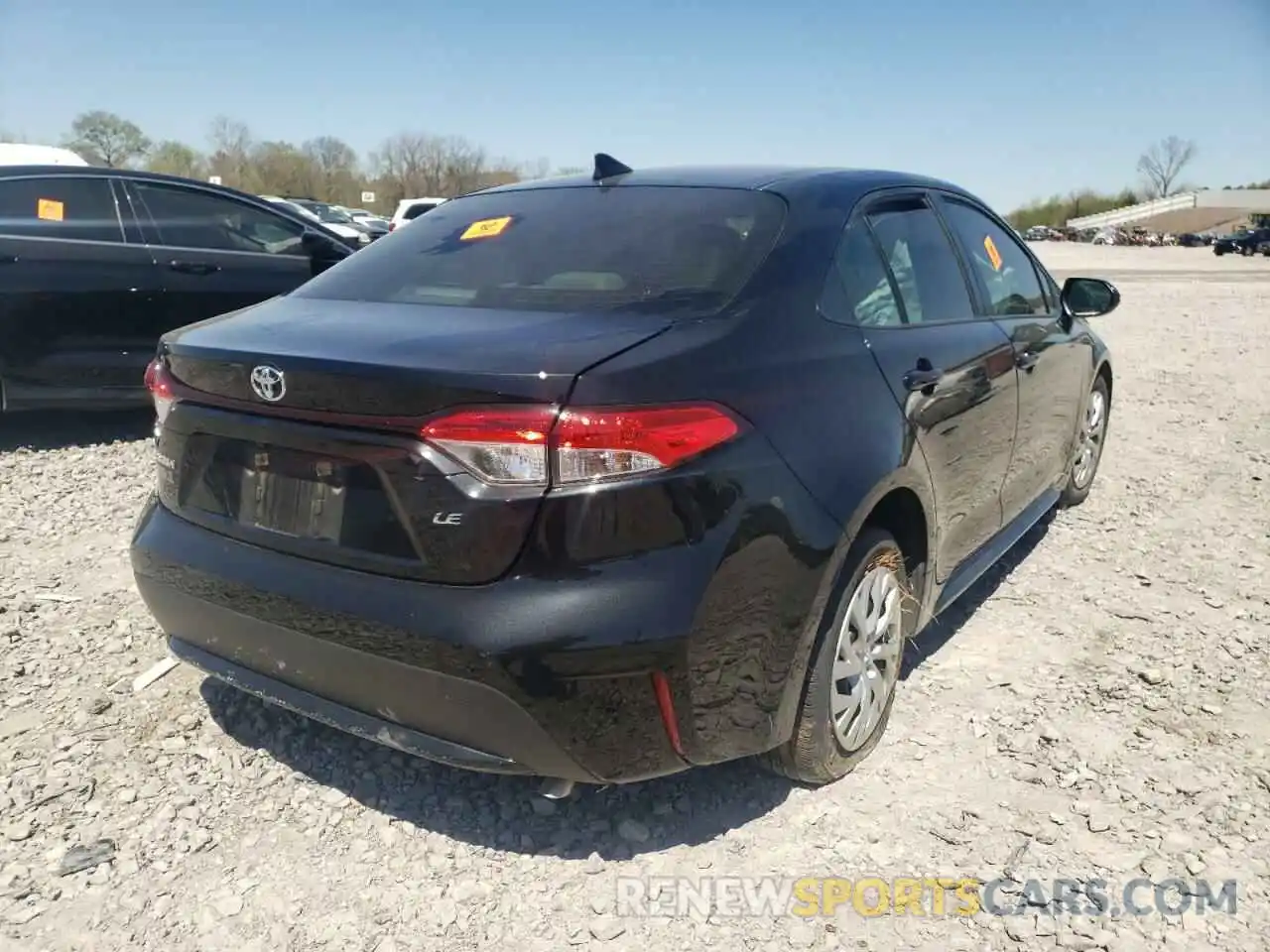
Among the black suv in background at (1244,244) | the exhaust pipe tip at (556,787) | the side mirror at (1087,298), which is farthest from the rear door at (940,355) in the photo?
the black suv in background at (1244,244)

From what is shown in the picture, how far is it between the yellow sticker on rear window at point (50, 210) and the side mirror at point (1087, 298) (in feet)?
17.7

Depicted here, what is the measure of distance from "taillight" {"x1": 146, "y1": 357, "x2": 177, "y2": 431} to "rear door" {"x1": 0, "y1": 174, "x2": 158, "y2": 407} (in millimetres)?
3369

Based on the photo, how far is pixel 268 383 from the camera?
209 cm

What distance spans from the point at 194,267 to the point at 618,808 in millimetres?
4724

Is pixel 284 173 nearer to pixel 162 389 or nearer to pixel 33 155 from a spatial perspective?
pixel 33 155

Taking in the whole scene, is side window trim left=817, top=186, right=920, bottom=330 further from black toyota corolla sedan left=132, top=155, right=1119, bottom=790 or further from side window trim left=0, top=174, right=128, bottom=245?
side window trim left=0, top=174, right=128, bottom=245

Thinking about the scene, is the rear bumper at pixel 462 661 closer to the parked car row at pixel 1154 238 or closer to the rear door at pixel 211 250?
the rear door at pixel 211 250

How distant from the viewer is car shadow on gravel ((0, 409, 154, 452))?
5688mm

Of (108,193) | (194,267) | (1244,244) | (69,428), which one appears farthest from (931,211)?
(1244,244)

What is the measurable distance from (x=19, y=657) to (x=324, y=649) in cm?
177

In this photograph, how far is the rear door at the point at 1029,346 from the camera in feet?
11.5

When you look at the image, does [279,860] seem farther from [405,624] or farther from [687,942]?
[687,942]

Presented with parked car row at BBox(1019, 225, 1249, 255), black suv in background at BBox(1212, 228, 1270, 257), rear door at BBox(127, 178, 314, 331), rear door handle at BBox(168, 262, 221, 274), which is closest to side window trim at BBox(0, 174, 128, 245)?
rear door at BBox(127, 178, 314, 331)

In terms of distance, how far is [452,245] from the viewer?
2.81 m
